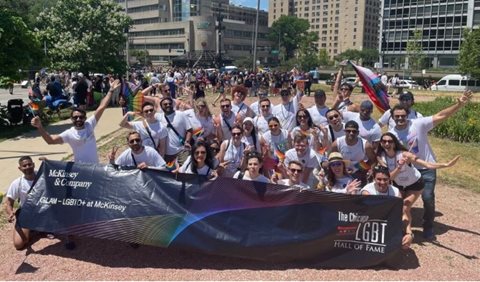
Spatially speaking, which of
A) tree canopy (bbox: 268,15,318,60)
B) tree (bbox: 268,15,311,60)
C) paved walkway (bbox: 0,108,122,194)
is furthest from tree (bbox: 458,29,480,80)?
tree (bbox: 268,15,311,60)

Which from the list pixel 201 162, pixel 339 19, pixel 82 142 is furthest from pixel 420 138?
pixel 339 19

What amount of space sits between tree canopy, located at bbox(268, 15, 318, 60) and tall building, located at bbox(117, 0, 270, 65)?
6890mm

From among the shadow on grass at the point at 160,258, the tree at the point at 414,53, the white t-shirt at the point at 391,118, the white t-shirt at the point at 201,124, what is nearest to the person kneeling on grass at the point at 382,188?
the shadow on grass at the point at 160,258

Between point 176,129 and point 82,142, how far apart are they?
1.87 metres

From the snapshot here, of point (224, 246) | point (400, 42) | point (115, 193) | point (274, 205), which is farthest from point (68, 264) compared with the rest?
point (400, 42)

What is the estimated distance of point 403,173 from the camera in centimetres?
620

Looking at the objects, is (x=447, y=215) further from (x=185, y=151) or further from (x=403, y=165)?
(x=185, y=151)

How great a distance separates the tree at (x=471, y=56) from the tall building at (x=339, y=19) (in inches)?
3950

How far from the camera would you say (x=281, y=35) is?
140m

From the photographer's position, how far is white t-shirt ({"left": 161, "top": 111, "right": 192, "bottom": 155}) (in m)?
7.64

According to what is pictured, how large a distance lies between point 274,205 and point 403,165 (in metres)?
1.77

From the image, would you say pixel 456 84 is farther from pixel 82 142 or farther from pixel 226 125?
pixel 82 142

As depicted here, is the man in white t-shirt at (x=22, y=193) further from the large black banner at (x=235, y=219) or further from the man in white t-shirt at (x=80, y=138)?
the man in white t-shirt at (x=80, y=138)

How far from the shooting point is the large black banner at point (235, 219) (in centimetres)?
549
